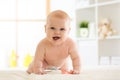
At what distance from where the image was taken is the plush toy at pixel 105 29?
118 inches

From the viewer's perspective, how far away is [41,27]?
3746mm

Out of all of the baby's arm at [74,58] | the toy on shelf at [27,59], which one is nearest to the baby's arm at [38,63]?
the baby's arm at [74,58]

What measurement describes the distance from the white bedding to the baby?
4 cm

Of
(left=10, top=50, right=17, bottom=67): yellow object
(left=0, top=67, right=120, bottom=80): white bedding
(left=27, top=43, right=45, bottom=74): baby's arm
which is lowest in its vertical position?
(left=10, top=50, right=17, bottom=67): yellow object

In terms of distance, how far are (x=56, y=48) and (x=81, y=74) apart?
0.24 metres

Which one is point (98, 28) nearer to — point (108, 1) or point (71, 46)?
point (108, 1)

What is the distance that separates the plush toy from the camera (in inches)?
118

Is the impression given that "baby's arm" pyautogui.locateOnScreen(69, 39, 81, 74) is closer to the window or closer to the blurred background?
the blurred background

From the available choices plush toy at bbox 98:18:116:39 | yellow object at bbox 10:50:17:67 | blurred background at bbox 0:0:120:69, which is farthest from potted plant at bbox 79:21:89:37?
yellow object at bbox 10:50:17:67

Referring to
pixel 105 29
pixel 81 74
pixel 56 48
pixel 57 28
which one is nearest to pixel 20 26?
pixel 105 29

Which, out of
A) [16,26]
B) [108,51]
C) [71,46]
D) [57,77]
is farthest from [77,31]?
[57,77]

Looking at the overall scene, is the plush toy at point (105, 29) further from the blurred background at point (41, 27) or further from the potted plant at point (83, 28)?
the potted plant at point (83, 28)

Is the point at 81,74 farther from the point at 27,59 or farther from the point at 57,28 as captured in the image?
the point at 27,59

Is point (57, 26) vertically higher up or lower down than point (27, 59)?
higher up
